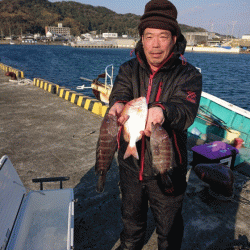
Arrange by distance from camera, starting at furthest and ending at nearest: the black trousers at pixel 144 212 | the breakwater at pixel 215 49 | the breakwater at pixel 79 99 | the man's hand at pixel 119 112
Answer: the breakwater at pixel 215 49 → the breakwater at pixel 79 99 → the black trousers at pixel 144 212 → the man's hand at pixel 119 112

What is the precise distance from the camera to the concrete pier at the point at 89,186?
3.77 meters

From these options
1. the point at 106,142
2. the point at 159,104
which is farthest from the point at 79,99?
the point at 159,104

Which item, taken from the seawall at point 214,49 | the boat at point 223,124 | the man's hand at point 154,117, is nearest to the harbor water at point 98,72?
the boat at point 223,124

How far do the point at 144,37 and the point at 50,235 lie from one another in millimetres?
2963

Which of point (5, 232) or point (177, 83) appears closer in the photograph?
point (177, 83)

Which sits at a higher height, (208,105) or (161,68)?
(161,68)

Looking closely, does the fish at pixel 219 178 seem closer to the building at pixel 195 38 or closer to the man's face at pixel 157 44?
the man's face at pixel 157 44

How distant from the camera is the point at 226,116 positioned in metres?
A: 10.8

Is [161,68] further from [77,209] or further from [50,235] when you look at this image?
[77,209]

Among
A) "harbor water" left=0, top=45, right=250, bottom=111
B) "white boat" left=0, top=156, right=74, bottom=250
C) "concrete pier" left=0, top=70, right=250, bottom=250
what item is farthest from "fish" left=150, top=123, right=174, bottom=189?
"harbor water" left=0, top=45, right=250, bottom=111

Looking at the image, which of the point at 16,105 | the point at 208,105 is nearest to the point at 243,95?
the point at 208,105

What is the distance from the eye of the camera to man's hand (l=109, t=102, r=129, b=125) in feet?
7.30

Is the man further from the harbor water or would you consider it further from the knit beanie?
the harbor water

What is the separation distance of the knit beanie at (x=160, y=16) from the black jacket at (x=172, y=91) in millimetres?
270
